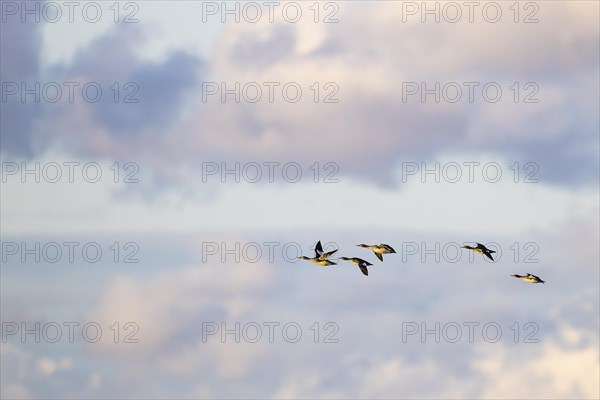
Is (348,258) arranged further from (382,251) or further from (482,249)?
(482,249)

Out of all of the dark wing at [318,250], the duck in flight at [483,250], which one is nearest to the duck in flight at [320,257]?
the dark wing at [318,250]

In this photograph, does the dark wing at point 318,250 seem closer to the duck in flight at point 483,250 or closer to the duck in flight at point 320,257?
the duck in flight at point 320,257

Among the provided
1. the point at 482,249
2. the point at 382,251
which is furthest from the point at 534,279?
the point at 382,251

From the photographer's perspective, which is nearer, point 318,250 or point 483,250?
point 483,250

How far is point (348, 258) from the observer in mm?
160625

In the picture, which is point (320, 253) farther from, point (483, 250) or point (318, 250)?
point (483, 250)

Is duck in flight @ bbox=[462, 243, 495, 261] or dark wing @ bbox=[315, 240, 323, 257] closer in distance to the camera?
duck in flight @ bbox=[462, 243, 495, 261]

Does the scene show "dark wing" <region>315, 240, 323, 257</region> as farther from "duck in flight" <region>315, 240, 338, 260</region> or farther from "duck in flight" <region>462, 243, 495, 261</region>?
"duck in flight" <region>462, 243, 495, 261</region>

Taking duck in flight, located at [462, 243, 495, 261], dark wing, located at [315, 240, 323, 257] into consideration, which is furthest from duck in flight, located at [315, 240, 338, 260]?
duck in flight, located at [462, 243, 495, 261]

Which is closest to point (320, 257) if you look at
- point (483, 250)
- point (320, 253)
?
point (320, 253)

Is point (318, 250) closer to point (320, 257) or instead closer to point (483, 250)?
point (320, 257)

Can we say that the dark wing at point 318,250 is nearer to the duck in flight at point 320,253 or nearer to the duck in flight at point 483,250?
Result: the duck in flight at point 320,253

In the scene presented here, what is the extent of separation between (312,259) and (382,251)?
1210 centimetres

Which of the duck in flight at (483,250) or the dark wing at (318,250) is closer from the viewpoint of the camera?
the duck in flight at (483,250)
